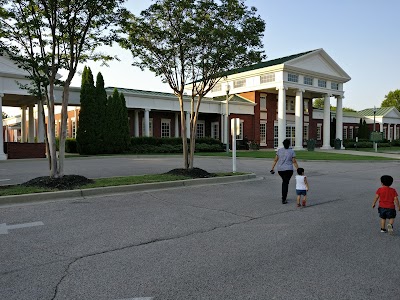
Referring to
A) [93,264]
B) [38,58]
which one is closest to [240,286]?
[93,264]

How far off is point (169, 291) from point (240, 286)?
2.43ft

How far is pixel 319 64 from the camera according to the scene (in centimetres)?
4069

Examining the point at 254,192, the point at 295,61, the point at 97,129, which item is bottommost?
the point at 254,192

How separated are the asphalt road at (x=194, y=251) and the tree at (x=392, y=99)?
306ft

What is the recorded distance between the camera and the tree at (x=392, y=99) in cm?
8935

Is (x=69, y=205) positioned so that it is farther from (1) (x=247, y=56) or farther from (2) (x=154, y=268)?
(1) (x=247, y=56)

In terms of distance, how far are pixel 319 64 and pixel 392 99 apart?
200 ft

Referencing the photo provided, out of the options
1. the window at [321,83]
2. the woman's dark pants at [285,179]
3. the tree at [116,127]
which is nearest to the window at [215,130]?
the tree at [116,127]

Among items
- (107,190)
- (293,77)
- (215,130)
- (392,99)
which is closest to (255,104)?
(293,77)

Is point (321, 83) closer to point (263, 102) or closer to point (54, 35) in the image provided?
point (263, 102)

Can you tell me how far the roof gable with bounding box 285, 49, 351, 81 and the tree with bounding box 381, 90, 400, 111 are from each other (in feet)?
181

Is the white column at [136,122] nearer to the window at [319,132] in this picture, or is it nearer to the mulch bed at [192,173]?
the mulch bed at [192,173]

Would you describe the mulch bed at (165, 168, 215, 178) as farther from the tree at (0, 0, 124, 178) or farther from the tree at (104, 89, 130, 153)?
the tree at (104, 89, 130, 153)

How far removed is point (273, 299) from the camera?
11.2ft
